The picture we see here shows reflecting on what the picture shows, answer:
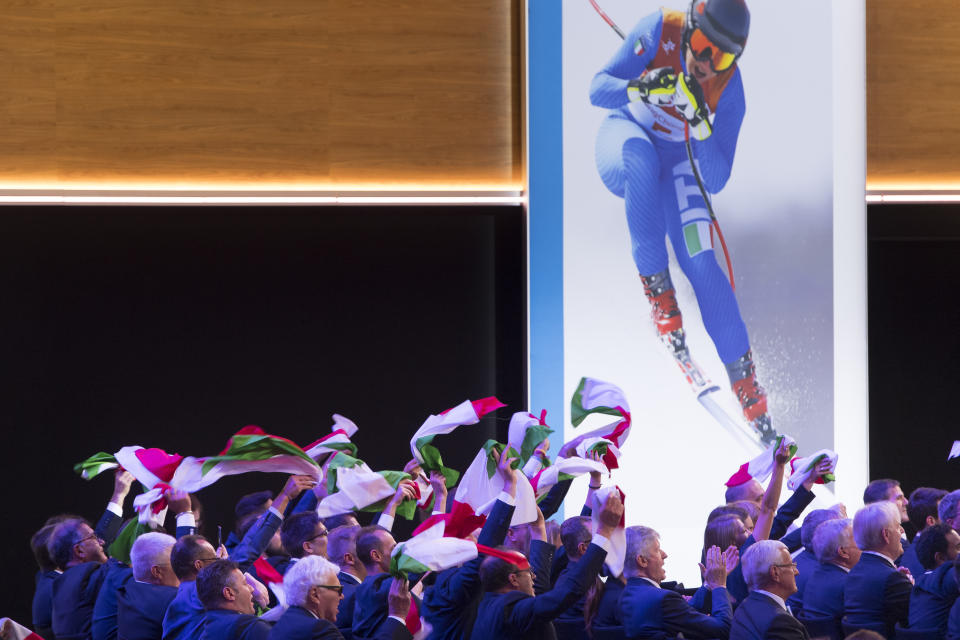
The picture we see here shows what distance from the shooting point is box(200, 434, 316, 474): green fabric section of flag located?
19.5ft

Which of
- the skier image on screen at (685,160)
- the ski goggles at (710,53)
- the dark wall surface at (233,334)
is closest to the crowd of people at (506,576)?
the dark wall surface at (233,334)

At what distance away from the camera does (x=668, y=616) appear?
4.91 meters

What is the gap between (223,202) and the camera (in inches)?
357

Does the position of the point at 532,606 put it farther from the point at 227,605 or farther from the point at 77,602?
the point at 77,602

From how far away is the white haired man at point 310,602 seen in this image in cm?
424

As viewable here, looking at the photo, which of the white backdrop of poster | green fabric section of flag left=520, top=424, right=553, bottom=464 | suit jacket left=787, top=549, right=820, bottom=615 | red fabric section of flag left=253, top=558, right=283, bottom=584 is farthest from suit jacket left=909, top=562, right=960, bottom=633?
the white backdrop of poster

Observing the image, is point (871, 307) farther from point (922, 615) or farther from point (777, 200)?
point (922, 615)

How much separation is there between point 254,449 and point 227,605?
1566 mm

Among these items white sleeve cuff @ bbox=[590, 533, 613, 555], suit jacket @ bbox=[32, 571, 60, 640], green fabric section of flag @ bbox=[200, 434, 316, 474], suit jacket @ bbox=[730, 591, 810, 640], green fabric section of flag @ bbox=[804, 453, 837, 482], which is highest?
green fabric section of flag @ bbox=[200, 434, 316, 474]

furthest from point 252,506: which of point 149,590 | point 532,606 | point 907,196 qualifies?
point 907,196

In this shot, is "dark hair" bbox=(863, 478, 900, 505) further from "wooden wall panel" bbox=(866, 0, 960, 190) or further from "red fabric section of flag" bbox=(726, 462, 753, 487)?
"wooden wall panel" bbox=(866, 0, 960, 190)

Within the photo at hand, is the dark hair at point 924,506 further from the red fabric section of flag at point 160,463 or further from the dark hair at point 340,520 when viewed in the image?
the red fabric section of flag at point 160,463

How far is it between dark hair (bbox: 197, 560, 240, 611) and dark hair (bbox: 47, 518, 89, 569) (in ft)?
6.24

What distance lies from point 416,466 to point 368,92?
402 centimetres
